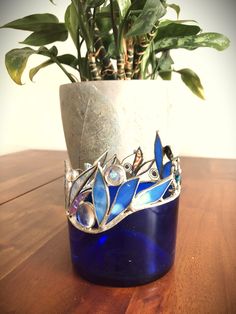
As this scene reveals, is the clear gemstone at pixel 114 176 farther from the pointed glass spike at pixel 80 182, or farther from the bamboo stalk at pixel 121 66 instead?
the bamboo stalk at pixel 121 66

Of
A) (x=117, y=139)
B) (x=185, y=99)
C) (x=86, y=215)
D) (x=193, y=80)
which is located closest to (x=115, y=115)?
(x=117, y=139)

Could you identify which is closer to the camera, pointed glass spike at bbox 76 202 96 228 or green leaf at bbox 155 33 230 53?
pointed glass spike at bbox 76 202 96 228

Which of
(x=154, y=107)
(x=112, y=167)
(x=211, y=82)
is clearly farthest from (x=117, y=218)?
(x=211, y=82)

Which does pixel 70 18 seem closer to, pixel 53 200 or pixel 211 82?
pixel 53 200

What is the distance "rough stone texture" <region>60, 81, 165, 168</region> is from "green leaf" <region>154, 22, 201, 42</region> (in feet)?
0.36

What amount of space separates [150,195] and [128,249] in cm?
5

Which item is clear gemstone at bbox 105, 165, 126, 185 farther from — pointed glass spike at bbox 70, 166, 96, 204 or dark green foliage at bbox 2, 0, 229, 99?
dark green foliage at bbox 2, 0, 229, 99

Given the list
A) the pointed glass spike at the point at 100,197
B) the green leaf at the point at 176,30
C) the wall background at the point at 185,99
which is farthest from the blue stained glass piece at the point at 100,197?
the wall background at the point at 185,99

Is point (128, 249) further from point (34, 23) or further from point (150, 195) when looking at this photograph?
point (34, 23)

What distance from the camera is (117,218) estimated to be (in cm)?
24

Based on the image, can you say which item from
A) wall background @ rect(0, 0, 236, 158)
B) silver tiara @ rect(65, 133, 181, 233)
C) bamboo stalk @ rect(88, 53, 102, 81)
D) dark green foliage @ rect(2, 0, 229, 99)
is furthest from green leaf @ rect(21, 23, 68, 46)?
wall background @ rect(0, 0, 236, 158)

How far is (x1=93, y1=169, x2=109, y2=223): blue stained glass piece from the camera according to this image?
25 cm

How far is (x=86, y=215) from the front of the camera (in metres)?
0.25

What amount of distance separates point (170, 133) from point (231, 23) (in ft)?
2.19
